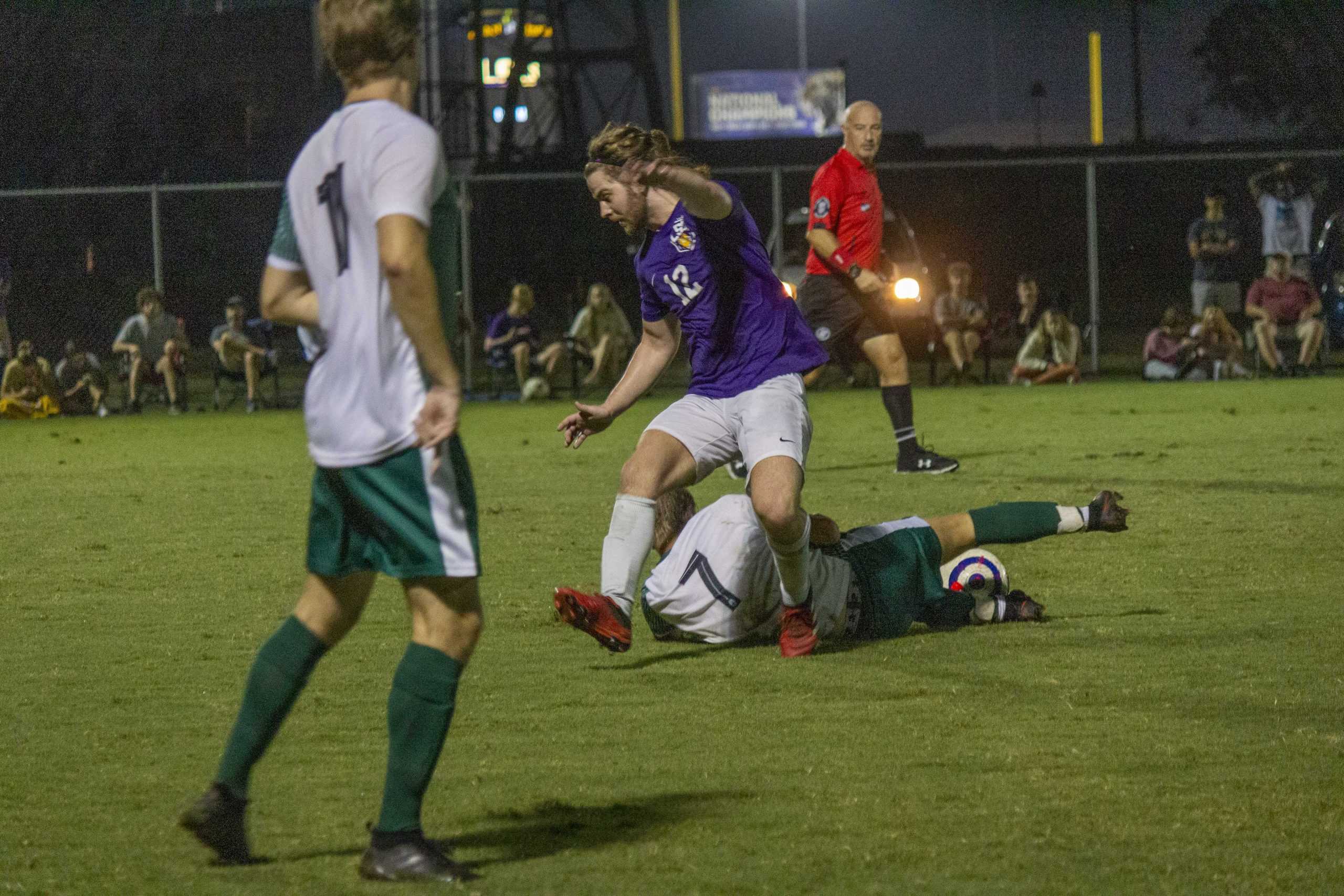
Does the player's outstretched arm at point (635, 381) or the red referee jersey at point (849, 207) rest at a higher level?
the red referee jersey at point (849, 207)

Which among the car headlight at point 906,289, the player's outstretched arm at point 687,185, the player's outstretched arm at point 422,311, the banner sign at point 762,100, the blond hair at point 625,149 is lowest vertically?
the player's outstretched arm at point 422,311

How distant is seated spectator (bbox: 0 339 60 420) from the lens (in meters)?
19.9

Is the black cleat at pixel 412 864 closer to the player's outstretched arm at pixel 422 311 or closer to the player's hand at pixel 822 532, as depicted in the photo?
the player's outstretched arm at pixel 422 311

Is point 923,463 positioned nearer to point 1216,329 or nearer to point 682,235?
point 682,235

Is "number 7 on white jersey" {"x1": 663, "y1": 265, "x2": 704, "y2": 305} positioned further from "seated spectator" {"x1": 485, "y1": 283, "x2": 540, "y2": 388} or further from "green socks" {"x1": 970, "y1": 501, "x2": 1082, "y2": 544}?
"seated spectator" {"x1": 485, "y1": 283, "x2": 540, "y2": 388}

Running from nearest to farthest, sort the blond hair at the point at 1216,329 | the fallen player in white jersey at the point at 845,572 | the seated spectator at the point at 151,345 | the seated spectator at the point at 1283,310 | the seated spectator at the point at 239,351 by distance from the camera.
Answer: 1. the fallen player in white jersey at the point at 845,572
2. the seated spectator at the point at 151,345
3. the seated spectator at the point at 239,351
4. the seated spectator at the point at 1283,310
5. the blond hair at the point at 1216,329

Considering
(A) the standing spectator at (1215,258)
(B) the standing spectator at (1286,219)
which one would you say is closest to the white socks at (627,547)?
(A) the standing spectator at (1215,258)

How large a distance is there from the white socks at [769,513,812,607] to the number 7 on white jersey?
3.04 feet

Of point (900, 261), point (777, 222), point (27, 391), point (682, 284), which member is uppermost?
point (777, 222)

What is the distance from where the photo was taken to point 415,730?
12.0ft

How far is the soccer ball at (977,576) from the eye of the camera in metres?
6.59

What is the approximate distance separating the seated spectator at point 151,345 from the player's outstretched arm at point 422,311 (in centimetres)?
1703

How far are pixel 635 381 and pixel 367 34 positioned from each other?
2.98m

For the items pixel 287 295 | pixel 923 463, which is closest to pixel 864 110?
pixel 923 463
